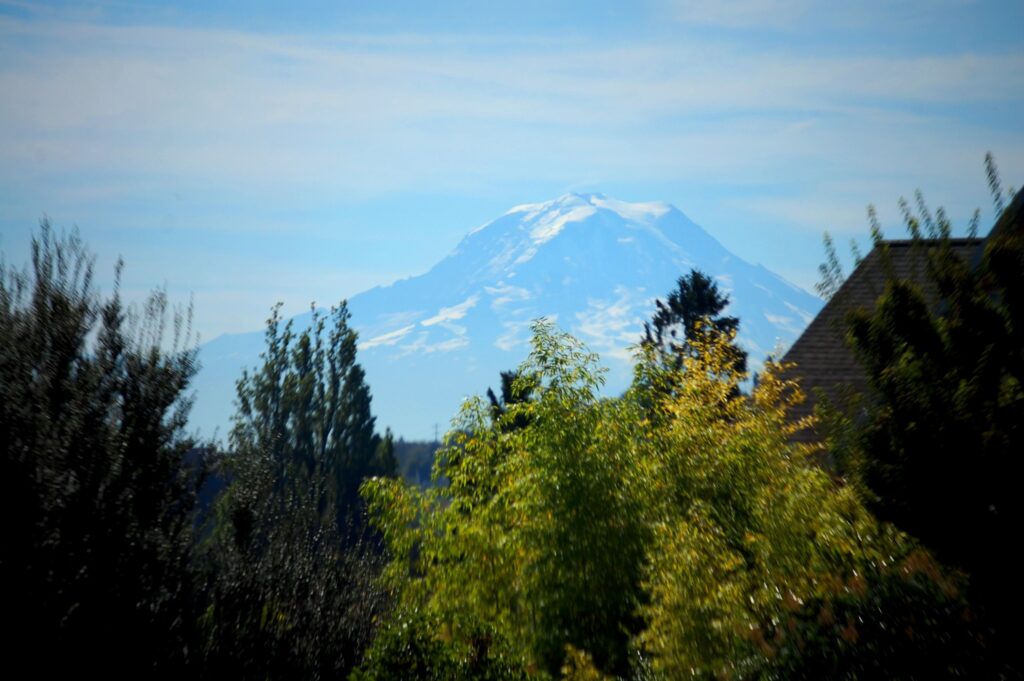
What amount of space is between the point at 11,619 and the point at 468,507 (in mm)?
9231

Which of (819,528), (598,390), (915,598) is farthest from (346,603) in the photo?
(915,598)

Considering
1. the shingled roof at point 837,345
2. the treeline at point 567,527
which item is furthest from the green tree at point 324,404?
the treeline at point 567,527

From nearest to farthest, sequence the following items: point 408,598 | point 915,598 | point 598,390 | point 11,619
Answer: point 11,619, point 915,598, point 408,598, point 598,390

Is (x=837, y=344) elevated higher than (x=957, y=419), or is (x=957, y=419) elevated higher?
(x=837, y=344)

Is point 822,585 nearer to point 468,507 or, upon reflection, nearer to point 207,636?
point 207,636

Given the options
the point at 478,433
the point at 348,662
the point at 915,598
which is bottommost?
the point at 348,662

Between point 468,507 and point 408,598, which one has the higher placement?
point 468,507

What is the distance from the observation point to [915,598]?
8070mm

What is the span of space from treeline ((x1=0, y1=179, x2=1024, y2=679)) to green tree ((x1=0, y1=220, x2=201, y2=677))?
0.08ft

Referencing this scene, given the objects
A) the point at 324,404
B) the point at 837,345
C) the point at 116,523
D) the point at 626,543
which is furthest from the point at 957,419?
the point at 324,404

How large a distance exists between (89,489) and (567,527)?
23.6 feet

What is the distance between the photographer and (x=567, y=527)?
13641 millimetres

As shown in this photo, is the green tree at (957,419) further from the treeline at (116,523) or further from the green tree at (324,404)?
the green tree at (324,404)

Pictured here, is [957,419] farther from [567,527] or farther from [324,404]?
[324,404]
